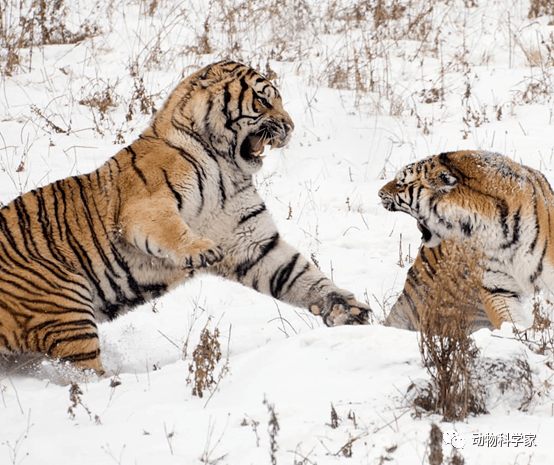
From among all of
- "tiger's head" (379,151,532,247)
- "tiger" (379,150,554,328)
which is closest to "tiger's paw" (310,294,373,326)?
"tiger" (379,150,554,328)

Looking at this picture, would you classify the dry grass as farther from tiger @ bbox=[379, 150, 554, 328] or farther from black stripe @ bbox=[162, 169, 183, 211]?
black stripe @ bbox=[162, 169, 183, 211]

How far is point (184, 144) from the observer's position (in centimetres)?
520

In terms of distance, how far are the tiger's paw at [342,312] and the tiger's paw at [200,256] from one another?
821 millimetres

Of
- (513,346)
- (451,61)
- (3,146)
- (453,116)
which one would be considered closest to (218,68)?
(513,346)

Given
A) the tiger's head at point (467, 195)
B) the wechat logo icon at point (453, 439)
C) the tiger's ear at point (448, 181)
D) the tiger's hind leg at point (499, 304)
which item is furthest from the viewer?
the tiger's ear at point (448, 181)

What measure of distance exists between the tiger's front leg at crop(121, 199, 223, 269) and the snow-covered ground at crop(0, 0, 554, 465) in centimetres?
57

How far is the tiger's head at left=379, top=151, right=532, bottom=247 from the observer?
495cm

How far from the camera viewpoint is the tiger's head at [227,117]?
527cm

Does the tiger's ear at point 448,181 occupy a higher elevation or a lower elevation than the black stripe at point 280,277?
higher

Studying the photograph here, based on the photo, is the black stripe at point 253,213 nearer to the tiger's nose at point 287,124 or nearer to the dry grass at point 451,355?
the tiger's nose at point 287,124

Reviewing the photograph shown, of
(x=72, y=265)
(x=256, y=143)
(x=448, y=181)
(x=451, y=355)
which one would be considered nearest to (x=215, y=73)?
(x=256, y=143)

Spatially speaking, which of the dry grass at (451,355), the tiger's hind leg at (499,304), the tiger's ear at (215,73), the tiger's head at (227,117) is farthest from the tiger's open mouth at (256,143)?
the dry grass at (451,355)

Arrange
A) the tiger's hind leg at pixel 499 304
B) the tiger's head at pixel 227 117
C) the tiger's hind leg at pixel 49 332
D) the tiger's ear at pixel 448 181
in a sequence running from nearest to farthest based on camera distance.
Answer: the tiger's hind leg at pixel 49 332, the tiger's hind leg at pixel 499 304, the tiger's ear at pixel 448 181, the tiger's head at pixel 227 117

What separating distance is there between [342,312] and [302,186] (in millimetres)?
3335
